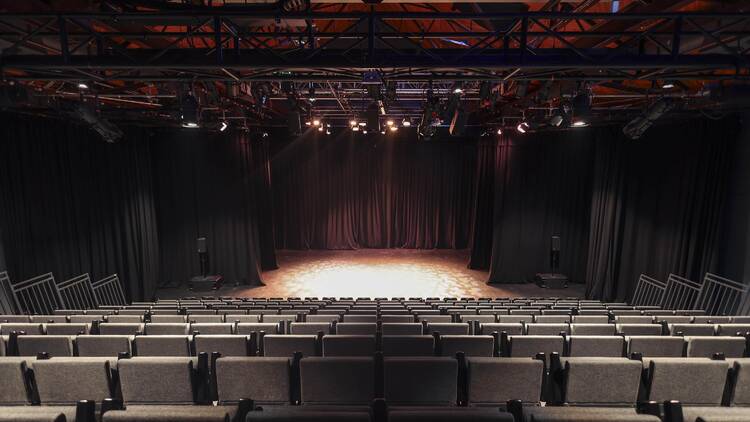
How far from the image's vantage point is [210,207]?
560 inches

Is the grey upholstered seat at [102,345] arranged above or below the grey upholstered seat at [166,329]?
above

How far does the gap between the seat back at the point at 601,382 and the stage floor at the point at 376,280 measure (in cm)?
880

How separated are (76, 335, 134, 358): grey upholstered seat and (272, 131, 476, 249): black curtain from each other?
1424cm

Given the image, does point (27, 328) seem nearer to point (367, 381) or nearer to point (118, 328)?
point (118, 328)

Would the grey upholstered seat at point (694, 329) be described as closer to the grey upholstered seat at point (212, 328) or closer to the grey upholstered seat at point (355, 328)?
the grey upholstered seat at point (355, 328)

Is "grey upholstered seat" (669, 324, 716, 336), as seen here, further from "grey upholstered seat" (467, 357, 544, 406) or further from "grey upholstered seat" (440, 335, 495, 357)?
"grey upholstered seat" (467, 357, 544, 406)

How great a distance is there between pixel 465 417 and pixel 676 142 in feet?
36.9

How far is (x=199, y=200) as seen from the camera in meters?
14.2

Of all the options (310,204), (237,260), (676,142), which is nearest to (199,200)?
(237,260)

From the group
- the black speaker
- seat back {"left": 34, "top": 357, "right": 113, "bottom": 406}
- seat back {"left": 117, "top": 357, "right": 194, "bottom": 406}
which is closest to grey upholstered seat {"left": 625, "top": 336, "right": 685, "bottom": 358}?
seat back {"left": 117, "top": 357, "right": 194, "bottom": 406}


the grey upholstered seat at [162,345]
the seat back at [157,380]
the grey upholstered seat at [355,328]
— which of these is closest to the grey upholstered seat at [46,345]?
Result: the grey upholstered seat at [162,345]

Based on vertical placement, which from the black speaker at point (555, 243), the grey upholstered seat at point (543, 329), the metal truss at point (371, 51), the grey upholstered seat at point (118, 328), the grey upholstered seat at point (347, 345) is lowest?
the black speaker at point (555, 243)

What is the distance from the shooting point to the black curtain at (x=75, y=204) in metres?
8.78

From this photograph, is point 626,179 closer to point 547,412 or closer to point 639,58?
point 639,58
